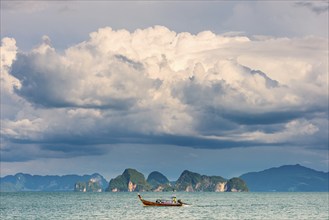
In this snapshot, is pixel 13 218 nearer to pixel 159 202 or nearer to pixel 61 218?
pixel 61 218

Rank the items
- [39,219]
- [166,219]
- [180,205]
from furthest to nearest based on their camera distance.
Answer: [180,205]
[39,219]
[166,219]

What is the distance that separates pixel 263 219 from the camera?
150750 millimetres

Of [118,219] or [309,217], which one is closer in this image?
[118,219]

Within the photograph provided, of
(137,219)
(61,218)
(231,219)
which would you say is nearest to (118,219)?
(137,219)

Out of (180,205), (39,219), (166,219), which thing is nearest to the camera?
(166,219)

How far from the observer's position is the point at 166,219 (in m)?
145

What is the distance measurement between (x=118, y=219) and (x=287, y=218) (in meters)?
47.1

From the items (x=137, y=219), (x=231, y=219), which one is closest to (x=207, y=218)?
(x=231, y=219)

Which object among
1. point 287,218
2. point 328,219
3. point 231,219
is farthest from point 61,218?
point 328,219

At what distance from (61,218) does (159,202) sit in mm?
49054

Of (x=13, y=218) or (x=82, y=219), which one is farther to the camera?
(x=13, y=218)

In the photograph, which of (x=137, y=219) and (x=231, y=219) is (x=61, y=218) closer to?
(x=137, y=219)

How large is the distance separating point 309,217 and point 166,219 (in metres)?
43.6

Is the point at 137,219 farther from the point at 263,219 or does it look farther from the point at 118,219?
the point at 263,219
